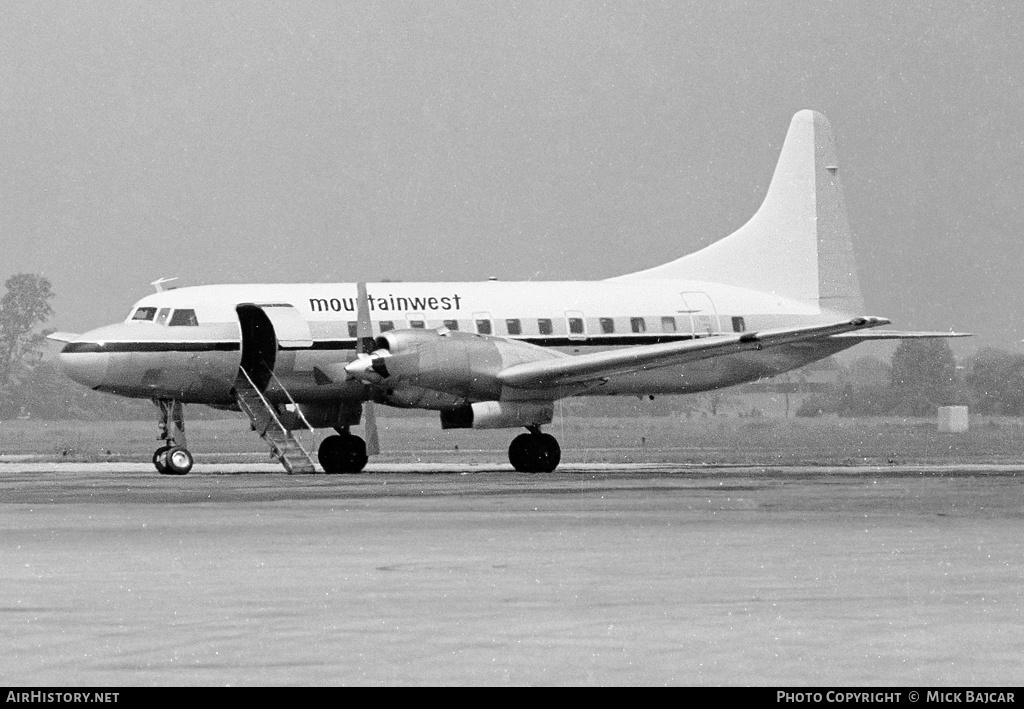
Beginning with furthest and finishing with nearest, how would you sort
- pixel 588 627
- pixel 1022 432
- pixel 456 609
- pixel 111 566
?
pixel 1022 432 < pixel 111 566 < pixel 456 609 < pixel 588 627

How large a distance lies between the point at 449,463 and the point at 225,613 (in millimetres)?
33955

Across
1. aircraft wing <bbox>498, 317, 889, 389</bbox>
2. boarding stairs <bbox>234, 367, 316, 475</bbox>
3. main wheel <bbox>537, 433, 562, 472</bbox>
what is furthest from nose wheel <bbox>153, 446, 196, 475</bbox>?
main wheel <bbox>537, 433, 562, 472</bbox>

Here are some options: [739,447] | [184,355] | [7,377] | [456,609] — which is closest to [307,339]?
[184,355]

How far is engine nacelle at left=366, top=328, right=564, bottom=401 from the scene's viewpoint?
38062 millimetres

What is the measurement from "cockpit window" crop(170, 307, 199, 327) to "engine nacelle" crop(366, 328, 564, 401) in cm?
417

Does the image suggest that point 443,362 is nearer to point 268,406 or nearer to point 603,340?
point 268,406

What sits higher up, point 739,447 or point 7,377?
point 7,377

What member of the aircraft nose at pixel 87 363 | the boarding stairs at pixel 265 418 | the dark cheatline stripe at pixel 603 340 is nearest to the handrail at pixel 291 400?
the boarding stairs at pixel 265 418

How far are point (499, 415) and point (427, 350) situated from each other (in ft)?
7.02

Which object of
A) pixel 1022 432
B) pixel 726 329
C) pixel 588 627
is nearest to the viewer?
pixel 588 627

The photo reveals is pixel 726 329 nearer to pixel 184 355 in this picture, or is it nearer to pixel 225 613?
pixel 184 355

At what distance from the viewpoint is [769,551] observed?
18.7 metres

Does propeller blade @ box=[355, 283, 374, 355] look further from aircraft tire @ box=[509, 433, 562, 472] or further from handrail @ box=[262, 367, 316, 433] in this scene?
aircraft tire @ box=[509, 433, 562, 472]
